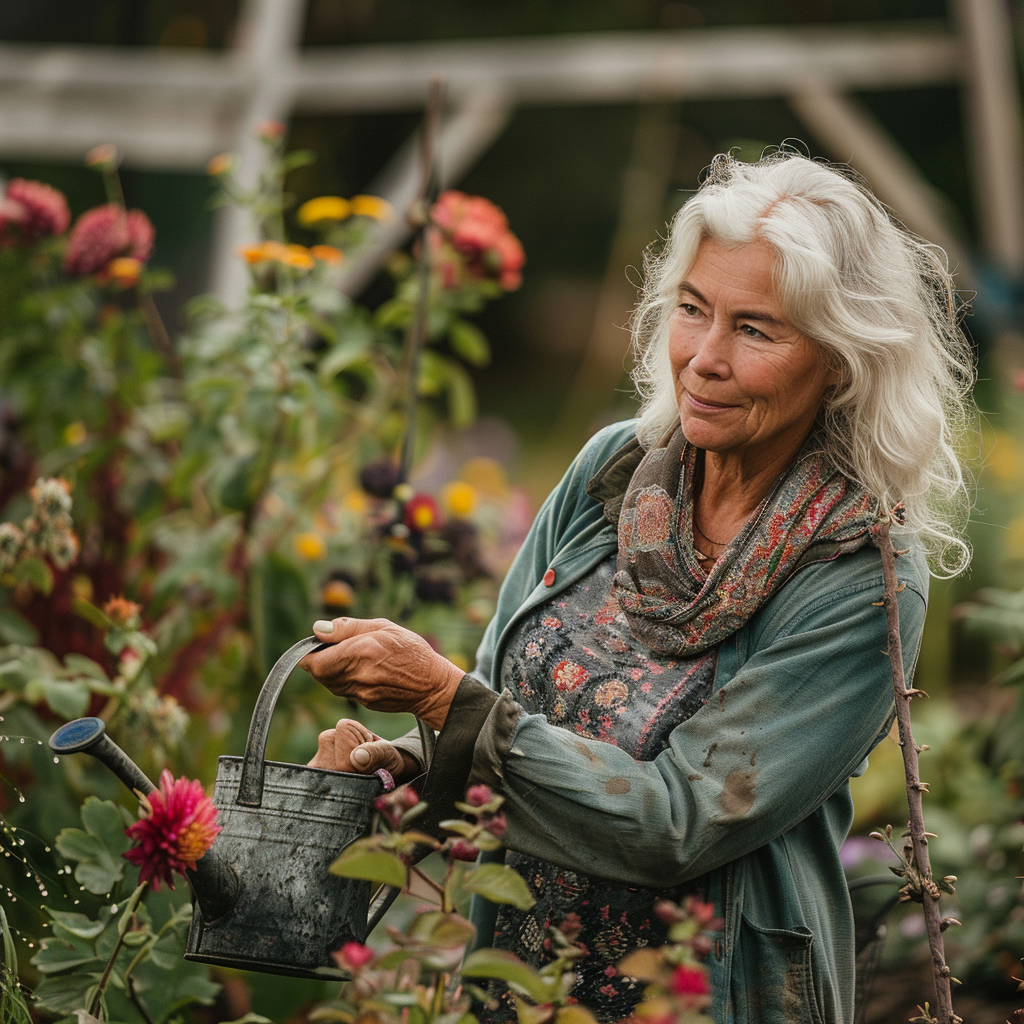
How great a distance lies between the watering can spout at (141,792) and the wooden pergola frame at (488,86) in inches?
137

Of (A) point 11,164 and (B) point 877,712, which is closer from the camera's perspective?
(B) point 877,712

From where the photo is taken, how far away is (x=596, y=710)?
1530mm

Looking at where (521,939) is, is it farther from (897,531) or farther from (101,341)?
(101,341)

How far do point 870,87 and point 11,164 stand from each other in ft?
12.1

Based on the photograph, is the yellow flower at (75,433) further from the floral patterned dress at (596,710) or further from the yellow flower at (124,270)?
the floral patterned dress at (596,710)

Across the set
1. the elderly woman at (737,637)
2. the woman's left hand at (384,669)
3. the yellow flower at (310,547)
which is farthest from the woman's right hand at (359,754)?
the yellow flower at (310,547)

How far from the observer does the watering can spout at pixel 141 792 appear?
1.28m

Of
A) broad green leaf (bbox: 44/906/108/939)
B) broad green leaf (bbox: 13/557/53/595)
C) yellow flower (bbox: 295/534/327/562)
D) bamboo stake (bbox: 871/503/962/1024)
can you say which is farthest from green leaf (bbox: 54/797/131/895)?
yellow flower (bbox: 295/534/327/562)

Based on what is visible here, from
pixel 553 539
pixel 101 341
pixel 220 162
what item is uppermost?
pixel 220 162

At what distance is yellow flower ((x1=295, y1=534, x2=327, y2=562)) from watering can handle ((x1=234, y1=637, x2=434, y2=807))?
1.30 m

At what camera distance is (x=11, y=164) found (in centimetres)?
480

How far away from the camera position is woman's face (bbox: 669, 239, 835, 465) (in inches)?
57.4

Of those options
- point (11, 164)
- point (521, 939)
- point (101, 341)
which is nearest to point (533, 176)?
point (11, 164)

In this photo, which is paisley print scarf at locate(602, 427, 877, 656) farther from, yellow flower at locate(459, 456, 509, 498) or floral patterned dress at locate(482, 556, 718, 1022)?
yellow flower at locate(459, 456, 509, 498)
